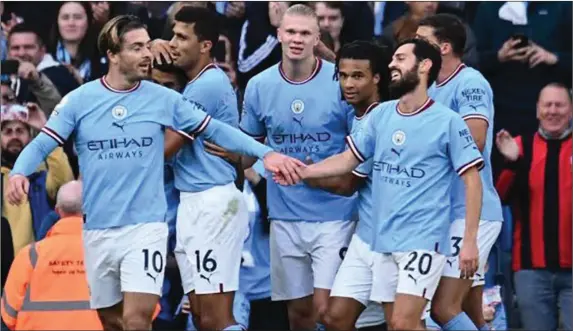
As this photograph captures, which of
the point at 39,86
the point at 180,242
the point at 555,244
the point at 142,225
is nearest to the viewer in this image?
the point at 142,225

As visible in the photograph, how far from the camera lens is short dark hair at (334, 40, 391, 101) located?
12.5 meters

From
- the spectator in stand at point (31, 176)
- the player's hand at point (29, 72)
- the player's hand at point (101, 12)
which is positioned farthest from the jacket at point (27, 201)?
the player's hand at point (101, 12)

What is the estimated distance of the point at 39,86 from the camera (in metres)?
15.4

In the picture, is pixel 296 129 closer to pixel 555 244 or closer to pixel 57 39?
pixel 555 244

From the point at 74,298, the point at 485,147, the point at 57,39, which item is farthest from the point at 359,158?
the point at 57,39

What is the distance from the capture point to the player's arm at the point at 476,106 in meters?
12.2

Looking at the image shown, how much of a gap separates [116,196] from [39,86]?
12.5 feet

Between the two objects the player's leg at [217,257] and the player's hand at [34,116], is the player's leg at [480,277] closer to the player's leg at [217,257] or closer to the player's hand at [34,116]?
the player's leg at [217,257]

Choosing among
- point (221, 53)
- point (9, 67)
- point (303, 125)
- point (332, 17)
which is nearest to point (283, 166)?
point (303, 125)

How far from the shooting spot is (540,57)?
50.1 feet

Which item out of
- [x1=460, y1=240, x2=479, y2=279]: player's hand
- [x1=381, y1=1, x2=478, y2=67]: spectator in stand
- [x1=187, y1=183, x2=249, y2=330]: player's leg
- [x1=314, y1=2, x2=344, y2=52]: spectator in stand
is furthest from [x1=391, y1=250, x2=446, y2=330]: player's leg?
[x1=314, y1=2, x2=344, y2=52]: spectator in stand

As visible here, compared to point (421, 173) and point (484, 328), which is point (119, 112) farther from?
point (484, 328)

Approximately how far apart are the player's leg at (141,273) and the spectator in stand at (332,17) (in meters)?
4.15

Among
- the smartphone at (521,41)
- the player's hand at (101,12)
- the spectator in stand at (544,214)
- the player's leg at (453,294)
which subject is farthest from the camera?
the player's hand at (101,12)
